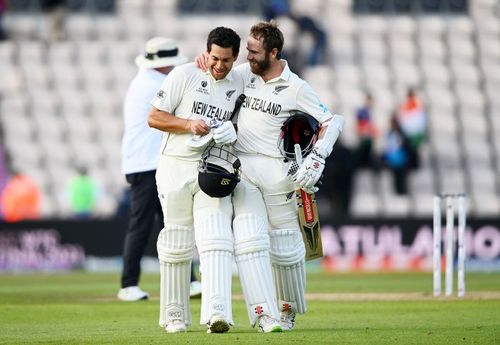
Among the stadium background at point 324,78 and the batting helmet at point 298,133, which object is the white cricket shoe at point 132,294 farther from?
the stadium background at point 324,78

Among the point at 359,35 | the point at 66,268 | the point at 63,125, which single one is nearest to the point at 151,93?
the point at 66,268

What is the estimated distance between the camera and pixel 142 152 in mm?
11562

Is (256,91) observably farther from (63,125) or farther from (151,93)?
(63,125)

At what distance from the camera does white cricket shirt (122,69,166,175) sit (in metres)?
11.5

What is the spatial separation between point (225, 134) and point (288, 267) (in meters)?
1.03

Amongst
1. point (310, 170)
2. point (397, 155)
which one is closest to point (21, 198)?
point (397, 155)

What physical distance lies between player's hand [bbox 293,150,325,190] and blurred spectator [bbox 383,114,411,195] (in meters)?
13.5

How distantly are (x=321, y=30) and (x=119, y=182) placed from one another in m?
4.81

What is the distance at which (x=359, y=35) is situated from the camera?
2566 centimetres

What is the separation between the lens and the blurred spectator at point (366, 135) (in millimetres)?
22047

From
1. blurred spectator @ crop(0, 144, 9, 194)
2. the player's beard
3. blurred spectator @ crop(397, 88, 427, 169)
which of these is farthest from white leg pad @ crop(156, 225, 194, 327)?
blurred spectator @ crop(0, 144, 9, 194)

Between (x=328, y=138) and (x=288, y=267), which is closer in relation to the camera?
(x=328, y=138)

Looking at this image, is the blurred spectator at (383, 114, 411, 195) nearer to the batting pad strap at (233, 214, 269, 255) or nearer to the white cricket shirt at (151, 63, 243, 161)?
the white cricket shirt at (151, 63, 243, 161)

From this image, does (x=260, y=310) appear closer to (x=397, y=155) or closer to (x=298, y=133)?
(x=298, y=133)
